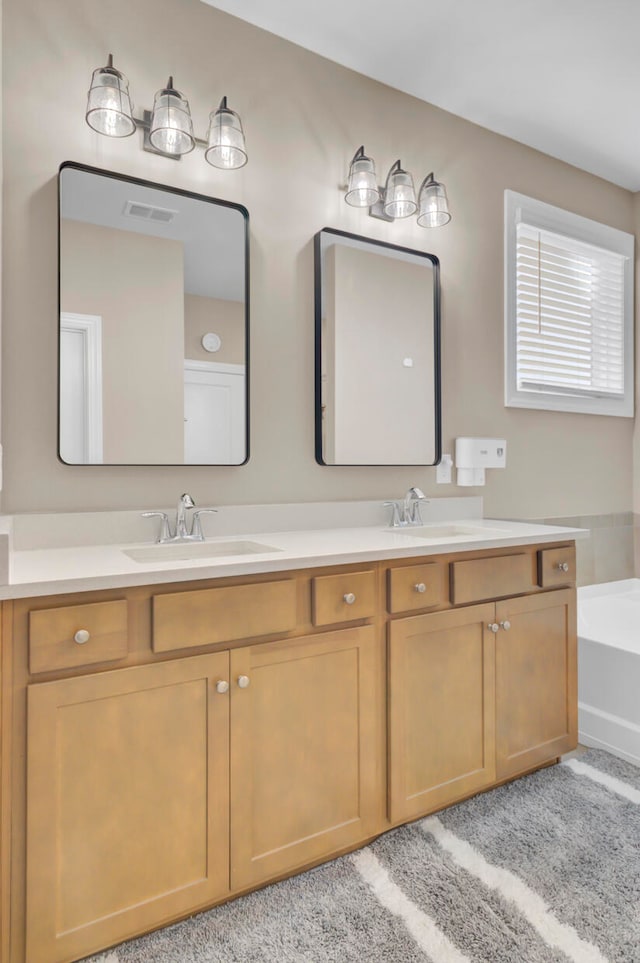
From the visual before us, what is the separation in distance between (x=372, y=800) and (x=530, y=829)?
53 cm

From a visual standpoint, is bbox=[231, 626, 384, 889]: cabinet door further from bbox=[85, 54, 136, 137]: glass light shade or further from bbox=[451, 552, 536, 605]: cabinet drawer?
bbox=[85, 54, 136, 137]: glass light shade

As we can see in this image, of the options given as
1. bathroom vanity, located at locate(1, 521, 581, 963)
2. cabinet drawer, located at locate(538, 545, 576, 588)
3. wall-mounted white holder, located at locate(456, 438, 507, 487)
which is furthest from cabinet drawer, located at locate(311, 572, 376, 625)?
wall-mounted white holder, located at locate(456, 438, 507, 487)

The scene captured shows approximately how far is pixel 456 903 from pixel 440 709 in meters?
0.47

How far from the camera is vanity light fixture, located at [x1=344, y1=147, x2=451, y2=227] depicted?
2135mm

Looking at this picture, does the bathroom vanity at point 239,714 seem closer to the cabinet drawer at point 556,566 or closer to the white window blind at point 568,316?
the cabinet drawer at point 556,566

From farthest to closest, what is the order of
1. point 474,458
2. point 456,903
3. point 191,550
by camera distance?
point 474,458 → point 191,550 → point 456,903

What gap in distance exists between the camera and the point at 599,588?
3018 millimetres

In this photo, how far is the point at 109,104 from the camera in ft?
5.38

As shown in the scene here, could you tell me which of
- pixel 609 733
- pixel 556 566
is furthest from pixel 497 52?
pixel 609 733

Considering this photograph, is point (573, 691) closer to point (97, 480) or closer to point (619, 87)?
point (97, 480)

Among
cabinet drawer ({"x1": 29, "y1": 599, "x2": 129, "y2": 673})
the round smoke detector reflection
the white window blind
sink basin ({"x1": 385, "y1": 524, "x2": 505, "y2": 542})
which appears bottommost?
cabinet drawer ({"x1": 29, "y1": 599, "x2": 129, "y2": 673})

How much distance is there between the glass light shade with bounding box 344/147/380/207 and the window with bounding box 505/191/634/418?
885mm

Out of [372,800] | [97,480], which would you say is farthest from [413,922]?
[97,480]

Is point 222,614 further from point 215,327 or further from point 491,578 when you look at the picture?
point 215,327
